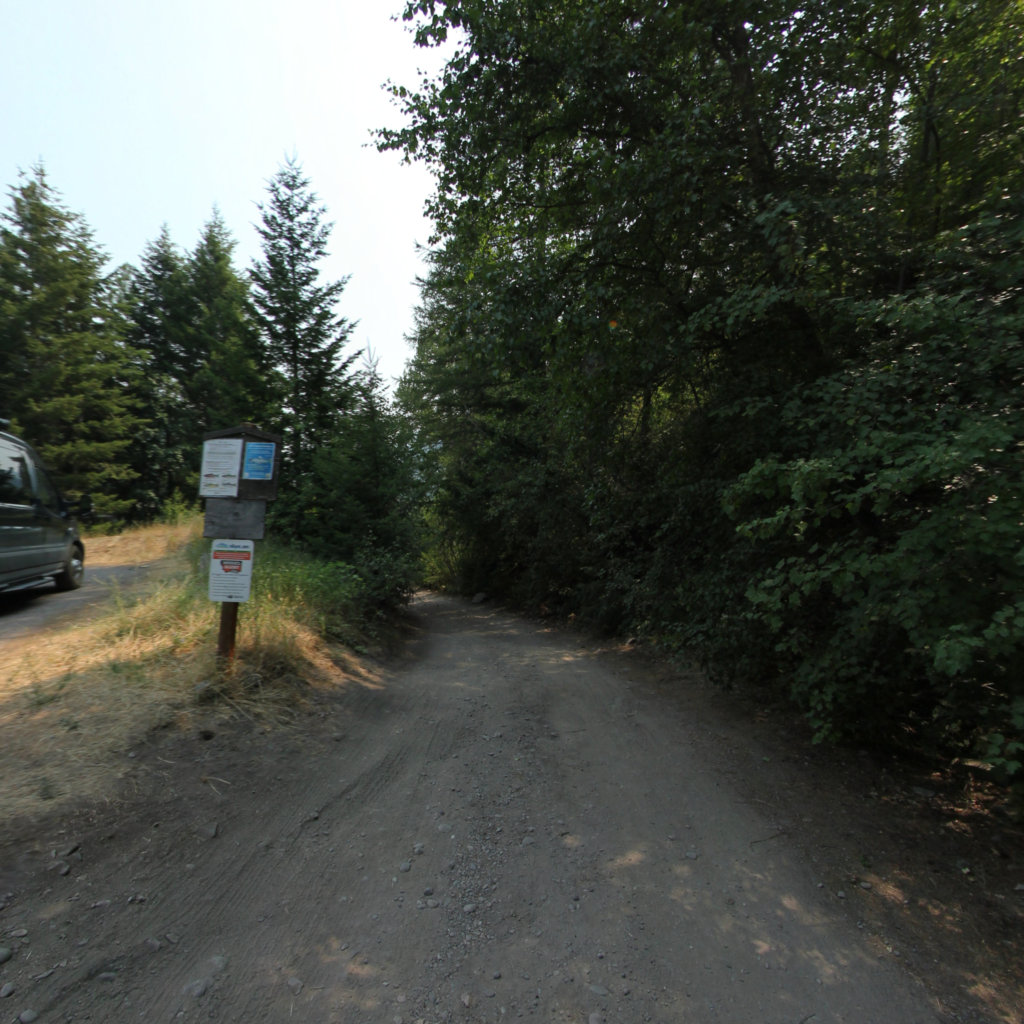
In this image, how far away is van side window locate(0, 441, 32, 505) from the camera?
7227 millimetres

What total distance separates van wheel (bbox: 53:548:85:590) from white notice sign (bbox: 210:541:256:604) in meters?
4.93

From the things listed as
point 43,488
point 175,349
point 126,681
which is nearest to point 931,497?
point 126,681

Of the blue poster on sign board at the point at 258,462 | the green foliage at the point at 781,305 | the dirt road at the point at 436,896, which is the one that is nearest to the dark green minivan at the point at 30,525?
the blue poster on sign board at the point at 258,462

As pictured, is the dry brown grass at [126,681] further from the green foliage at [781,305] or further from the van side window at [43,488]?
the green foliage at [781,305]

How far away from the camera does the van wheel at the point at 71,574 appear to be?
892 cm

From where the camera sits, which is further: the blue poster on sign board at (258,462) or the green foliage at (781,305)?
the blue poster on sign board at (258,462)

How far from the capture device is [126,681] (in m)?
5.15

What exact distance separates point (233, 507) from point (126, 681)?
1.61 metres

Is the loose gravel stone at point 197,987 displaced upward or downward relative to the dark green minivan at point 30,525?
downward

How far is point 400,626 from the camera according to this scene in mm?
12328

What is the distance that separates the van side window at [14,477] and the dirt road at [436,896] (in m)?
4.54

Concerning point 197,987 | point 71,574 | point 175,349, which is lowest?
point 197,987

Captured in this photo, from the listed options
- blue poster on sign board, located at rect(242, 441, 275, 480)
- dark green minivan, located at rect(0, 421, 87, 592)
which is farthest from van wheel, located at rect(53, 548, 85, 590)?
blue poster on sign board, located at rect(242, 441, 275, 480)

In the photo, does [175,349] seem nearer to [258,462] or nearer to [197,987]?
[258,462]
